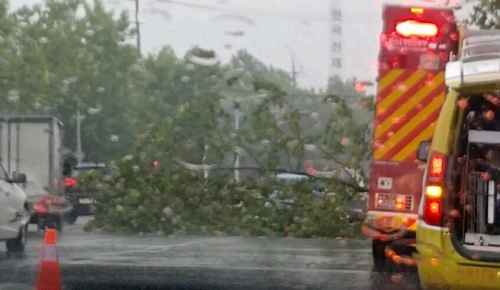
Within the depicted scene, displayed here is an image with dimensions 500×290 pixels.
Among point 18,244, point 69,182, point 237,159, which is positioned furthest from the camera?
point 69,182

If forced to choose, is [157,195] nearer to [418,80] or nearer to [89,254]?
[89,254]

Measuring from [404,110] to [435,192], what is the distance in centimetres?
389

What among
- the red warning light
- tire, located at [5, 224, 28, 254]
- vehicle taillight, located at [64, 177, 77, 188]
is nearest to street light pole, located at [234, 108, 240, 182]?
the red warning light

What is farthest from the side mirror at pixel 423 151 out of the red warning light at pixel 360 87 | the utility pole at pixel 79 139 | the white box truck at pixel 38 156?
the white box truck at pixel 38 156

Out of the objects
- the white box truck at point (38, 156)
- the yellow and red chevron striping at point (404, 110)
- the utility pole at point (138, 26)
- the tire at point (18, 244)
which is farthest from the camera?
the white box truck at point (38, 156)

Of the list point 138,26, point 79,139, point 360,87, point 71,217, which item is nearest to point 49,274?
point 360,87

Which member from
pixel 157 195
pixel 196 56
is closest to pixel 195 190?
pixel 157 195

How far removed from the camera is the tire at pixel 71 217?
61.3 ft

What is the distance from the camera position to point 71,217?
748 inches

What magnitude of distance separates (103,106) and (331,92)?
4.14 meters

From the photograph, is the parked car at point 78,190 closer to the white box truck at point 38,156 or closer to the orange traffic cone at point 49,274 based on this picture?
the white box truck at point 38,156

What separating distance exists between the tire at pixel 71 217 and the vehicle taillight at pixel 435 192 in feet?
41.5

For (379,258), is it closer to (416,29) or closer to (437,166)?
(416,29)

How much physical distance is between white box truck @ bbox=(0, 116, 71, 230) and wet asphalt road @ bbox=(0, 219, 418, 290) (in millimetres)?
3235
